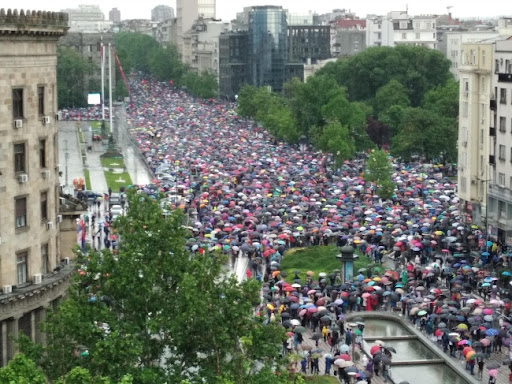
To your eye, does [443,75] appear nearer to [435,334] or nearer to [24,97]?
[435,334]

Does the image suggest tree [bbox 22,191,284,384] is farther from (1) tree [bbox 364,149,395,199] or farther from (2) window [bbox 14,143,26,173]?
(1) tree [bbox 364,149,395,199]

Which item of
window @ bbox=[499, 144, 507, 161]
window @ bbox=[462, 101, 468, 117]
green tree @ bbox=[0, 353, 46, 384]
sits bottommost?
green tree @ bbox=[0, 353, 46, 384]

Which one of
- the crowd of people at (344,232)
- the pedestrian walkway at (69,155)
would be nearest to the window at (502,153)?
the crowd of people at (344,232)

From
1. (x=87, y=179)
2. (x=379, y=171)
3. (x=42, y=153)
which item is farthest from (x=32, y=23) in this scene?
(x=87, y=179)

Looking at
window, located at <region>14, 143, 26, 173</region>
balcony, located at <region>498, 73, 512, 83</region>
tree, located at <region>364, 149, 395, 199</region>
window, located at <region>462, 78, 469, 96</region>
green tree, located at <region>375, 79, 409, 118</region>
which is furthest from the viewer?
green tree, located at <region>375, 79, 409, 118</region>

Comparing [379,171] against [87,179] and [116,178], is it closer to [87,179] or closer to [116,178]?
[116,178]

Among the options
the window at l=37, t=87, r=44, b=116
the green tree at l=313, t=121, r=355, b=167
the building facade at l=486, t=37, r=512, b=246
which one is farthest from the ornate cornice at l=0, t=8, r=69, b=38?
the green tree at l=313, t=121, r=355, b=167
